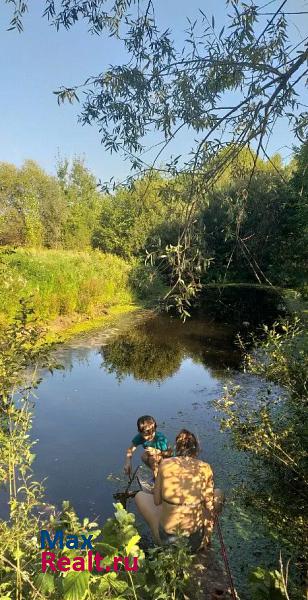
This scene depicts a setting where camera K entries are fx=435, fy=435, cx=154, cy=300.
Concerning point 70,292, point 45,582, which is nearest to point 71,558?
point 45,582

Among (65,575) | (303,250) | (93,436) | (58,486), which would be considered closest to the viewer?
(65,575)

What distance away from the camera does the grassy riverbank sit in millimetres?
14758

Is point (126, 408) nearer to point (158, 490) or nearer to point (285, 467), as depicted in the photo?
point (158, 490)

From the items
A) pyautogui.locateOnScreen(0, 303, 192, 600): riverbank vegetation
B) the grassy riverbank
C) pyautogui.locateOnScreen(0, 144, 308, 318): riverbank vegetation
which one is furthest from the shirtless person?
the grassy riverbank

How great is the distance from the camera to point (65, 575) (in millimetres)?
2086

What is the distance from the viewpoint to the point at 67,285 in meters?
16.7

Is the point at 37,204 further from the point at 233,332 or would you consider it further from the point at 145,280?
the point at 145,280

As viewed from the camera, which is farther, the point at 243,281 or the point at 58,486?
the point at 243,281

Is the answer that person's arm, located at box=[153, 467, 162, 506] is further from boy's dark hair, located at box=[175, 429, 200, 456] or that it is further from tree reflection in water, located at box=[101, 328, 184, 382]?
tree reflection in water, located at box=[101, 328, 184, 382]

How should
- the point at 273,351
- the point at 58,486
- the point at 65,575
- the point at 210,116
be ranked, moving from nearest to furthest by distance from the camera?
the point at 65,575
the point at 210,116
the point at 273,351
the point at 58,486

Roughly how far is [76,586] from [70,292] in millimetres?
15093

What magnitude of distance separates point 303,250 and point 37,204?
20510 mm

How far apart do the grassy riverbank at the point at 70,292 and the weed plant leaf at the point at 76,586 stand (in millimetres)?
10773

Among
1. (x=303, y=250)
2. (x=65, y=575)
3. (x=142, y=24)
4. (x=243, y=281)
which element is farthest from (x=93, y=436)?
(x=243, y=281)
